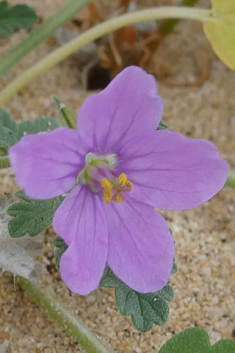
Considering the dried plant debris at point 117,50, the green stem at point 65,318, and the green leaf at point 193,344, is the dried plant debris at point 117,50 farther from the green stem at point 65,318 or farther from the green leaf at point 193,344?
the green leaf at point 193,344

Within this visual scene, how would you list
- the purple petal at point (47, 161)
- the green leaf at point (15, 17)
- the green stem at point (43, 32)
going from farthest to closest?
the green stem at point (43, 32)
the green leaf at point (15, 17)
the purple petal at point (47, 161)

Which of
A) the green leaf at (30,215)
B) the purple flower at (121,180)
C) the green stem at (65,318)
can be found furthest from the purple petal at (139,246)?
the green stem at (65,318)

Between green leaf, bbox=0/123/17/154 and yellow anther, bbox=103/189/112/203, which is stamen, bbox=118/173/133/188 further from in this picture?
green leaf, bbox=0/123/17/154

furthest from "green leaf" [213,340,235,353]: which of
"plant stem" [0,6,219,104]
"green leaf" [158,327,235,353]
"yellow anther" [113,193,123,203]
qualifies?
"plant stem" [0,6,219,104]

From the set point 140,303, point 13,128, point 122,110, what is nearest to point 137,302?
point 140,303

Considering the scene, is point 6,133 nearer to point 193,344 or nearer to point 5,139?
point 5,139

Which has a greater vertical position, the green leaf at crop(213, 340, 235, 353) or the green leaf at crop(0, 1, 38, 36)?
the green leaf at crop(0, 1, 38, 36)

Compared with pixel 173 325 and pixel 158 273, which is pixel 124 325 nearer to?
pixel 173 325
